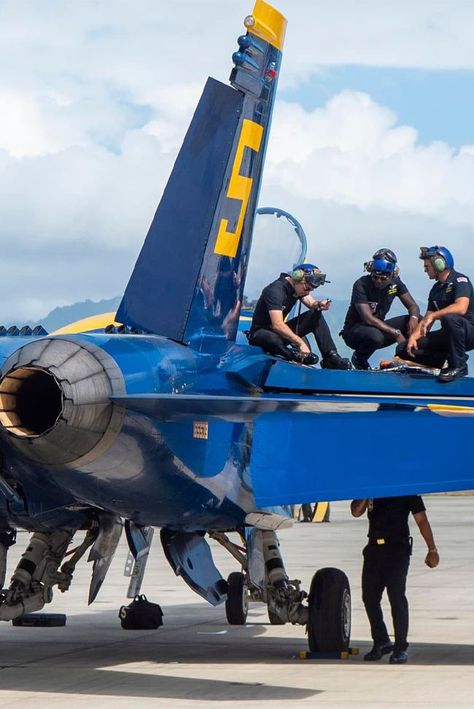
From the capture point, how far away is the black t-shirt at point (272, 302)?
14844 millimetres

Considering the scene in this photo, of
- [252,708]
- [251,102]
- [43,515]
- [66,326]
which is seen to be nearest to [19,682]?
[43,515]

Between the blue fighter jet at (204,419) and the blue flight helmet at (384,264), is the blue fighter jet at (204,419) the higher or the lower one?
the lower one

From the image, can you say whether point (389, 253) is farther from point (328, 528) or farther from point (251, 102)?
point (328, 528)

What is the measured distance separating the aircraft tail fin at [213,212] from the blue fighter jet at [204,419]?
17 millimetres

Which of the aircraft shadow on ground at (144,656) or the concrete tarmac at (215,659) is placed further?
the aircraft shadow on ground at (144,656)

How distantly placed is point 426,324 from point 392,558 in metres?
2.57

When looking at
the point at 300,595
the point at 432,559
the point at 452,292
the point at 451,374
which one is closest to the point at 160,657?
the point at 300,595

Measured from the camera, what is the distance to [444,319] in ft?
46.9

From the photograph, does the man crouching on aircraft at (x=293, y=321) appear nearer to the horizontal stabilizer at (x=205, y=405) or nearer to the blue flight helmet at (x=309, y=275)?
the blue flight helmet at (x=309, y=275)

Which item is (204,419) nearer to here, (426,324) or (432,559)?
(432,559)

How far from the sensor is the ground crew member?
13.1 meters

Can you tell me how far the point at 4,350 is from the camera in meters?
11.5

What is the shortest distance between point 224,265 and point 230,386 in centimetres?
117

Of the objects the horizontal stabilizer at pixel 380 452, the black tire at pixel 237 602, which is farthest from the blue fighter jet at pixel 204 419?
the black tire at pixel 237 602
